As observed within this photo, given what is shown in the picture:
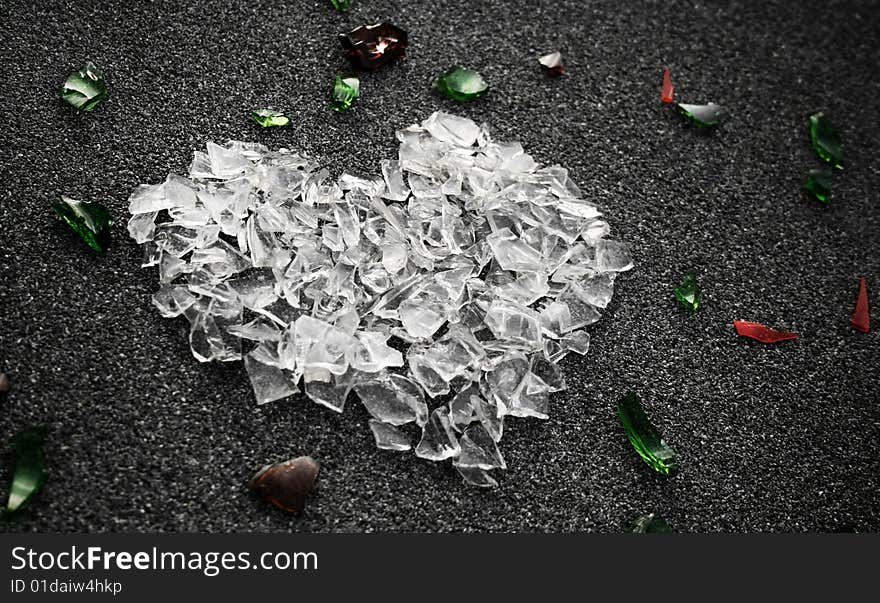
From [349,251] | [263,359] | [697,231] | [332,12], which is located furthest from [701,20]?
[263,359]

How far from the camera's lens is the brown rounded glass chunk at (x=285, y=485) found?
664 mm

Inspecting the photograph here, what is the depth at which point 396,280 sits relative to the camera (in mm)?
747

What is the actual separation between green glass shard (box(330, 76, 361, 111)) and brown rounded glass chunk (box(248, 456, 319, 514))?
0.36 m

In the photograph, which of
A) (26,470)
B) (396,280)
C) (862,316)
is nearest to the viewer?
(26,470)

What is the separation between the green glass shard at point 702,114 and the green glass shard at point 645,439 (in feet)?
1.13

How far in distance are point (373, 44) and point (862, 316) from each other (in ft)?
1.84

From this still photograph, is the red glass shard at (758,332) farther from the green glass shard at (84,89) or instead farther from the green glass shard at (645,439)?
the green glass shard at (84,89)

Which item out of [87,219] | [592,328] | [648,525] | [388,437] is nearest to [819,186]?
[592,328]

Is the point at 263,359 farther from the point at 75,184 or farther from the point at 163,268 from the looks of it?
the point at 75,184

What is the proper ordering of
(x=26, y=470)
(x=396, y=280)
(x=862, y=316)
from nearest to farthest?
(x=26, y=470) < (x=396, y=280) < (x=862, y=316)

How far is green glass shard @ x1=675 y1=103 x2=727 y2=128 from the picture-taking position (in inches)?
36.2

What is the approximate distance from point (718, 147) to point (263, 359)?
0.54m

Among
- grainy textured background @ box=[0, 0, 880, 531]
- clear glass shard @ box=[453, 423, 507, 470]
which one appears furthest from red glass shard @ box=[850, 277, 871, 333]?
clear glass shard @ box=[453, 423, 507, 470]

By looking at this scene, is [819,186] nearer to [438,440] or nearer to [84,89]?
[438,440]
